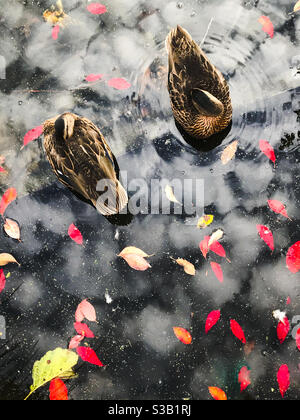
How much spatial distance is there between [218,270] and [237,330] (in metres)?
0.54

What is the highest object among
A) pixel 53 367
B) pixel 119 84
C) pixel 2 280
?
pixel 119 84

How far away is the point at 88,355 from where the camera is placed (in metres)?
3.20

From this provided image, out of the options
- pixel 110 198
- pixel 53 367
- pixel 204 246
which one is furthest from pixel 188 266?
pixel 53 367

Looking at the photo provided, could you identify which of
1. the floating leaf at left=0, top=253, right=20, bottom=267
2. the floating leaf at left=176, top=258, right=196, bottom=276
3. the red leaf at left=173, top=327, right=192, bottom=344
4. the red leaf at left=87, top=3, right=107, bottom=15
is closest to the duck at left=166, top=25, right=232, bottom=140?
the red leaf at left=87, top=3, right=107, bottom=15

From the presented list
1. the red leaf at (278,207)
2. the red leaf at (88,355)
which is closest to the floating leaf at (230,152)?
the red leaf at (278,207)

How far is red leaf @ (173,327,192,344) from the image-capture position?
10.5 ft

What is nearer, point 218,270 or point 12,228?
point 218,270

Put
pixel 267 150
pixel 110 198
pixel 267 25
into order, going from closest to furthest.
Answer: pixel 110 198
pixel 267 150
pixel 267 25

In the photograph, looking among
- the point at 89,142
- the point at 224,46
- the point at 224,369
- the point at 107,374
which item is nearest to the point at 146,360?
the point at 107,374

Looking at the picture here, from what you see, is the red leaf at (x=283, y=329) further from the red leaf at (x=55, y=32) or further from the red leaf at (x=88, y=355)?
the red leaf at (x=55, y=32)

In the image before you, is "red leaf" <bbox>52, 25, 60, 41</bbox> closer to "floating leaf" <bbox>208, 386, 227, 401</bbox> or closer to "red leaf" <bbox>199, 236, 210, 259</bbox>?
"red leaf" <bbox>199, 236, 210, 259</bbox>

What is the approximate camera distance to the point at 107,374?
317 centimetres

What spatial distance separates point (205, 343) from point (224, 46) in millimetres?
2724

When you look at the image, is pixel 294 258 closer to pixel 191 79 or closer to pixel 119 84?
pixel 191 79
